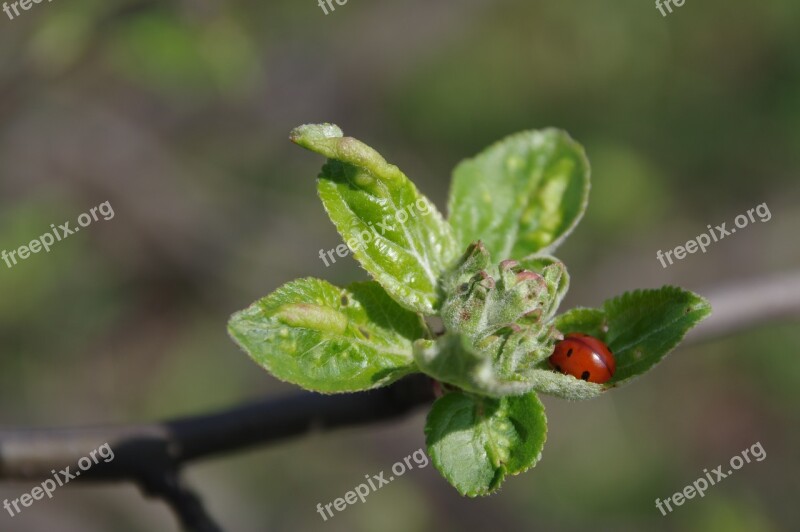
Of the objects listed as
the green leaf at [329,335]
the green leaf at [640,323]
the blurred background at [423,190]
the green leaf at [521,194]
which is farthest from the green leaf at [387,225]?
the blurred background at [423,190]

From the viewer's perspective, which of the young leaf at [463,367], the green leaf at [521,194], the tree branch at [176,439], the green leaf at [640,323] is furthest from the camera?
the tree branch at [176,439]

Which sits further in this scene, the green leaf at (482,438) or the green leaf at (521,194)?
the green leaf at (521,194)

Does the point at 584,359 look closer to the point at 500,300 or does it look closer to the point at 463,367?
the point at 500,300

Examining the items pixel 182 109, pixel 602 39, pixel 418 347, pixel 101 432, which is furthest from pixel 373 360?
pixel 602 39

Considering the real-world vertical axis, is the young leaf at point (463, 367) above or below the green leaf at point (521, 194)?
below

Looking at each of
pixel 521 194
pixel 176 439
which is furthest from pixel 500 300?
pixel 176 439

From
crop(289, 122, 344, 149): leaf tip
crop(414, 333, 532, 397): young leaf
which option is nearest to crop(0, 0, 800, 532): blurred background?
crop(289, 122, 344, 149): leaf tip

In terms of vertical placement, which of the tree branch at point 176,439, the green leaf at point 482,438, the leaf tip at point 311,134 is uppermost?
the leaf tip at point 311,134

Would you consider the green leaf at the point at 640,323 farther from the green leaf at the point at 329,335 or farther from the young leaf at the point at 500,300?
the green leaf at the point at 329,335
